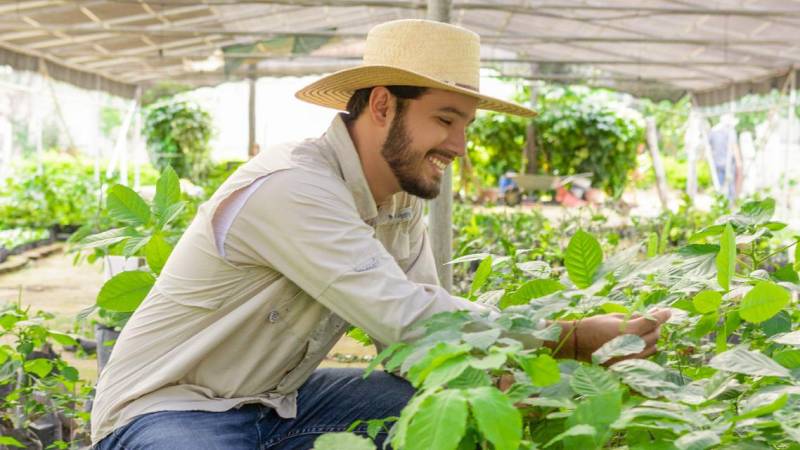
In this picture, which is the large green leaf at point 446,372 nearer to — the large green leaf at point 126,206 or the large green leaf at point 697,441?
the large green leaf at point 697,441

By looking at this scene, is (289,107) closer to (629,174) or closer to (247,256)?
(629,174)

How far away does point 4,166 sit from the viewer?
11.8m

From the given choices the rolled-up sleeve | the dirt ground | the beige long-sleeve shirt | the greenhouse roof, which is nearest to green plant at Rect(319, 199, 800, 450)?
the rolled-up sleeve

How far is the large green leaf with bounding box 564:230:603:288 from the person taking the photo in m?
1.20

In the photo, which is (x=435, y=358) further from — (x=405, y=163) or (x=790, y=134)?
(x=790, y=134)

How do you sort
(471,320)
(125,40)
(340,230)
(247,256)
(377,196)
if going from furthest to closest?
(125,40), (377,196), (247,256), (340,230), (471,320)

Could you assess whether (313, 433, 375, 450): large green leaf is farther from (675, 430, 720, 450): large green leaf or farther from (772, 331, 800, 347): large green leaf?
(772, 331, 800, 347): large green leaf

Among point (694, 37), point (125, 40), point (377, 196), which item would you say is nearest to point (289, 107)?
point (125, 40)

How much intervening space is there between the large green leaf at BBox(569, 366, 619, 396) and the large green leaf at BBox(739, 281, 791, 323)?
19cm

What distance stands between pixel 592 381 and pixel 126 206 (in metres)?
1.12

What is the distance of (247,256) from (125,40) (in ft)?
38.5

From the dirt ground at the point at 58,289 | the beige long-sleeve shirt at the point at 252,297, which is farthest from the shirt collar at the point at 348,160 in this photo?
the dirt ground at the point at 58,289

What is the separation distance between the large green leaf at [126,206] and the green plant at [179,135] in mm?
13446

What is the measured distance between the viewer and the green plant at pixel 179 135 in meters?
15.2
